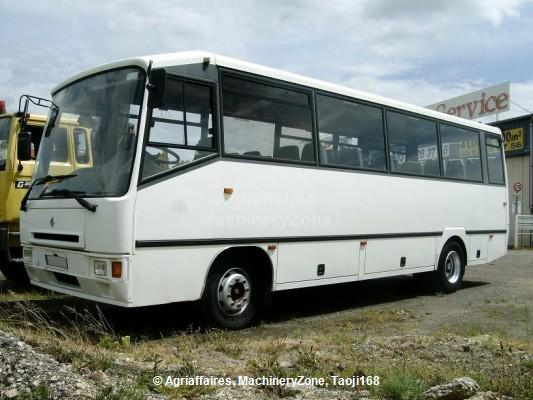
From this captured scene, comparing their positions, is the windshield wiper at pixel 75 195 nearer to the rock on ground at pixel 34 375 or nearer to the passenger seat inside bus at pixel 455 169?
the rock on ground at pixel 34 375

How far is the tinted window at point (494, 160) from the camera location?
39.2 feet

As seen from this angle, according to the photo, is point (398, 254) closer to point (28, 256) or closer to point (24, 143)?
point (28, 256)

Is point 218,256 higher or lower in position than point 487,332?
higher

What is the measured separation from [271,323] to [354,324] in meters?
1.07

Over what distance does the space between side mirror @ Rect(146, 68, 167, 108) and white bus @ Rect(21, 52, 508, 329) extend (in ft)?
0.04

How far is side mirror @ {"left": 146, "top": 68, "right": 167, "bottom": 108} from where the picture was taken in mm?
5938

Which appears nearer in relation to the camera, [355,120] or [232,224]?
[232,224]

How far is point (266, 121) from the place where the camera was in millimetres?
7309

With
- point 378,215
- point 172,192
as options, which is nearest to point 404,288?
point 378,215

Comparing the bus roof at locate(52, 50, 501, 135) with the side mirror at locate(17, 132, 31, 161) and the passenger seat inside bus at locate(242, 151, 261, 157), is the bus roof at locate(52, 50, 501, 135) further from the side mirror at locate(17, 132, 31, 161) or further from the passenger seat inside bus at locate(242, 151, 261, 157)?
the passenger seat inside bus at locate(242, 151, 261, 157)

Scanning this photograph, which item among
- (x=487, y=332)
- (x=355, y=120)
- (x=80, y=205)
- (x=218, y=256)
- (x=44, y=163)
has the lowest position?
(x=487, y=332)

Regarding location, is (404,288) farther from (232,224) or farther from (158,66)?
(158,66)

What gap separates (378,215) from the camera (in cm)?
893

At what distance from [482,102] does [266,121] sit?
25557 mm
